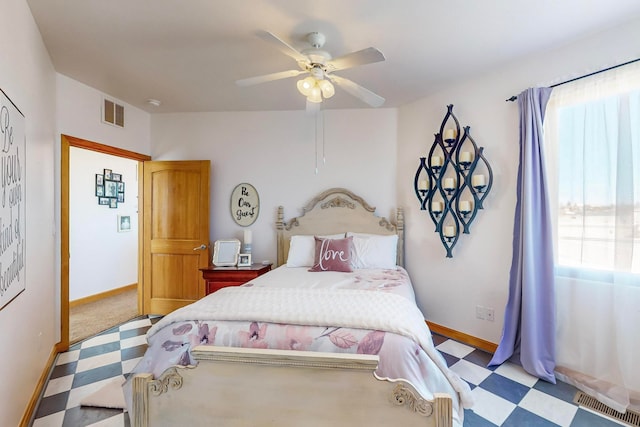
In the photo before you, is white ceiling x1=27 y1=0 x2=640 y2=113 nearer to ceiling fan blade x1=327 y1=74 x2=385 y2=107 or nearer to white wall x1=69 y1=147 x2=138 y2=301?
ceiling fan blade x1=327 y1=74 x2=385 y2=107

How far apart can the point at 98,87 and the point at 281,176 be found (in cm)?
210

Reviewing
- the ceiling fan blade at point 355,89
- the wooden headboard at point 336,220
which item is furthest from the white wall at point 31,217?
the wooden headboard at point 336,220

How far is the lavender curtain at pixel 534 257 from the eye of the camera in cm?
227

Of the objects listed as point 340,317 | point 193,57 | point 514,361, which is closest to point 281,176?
point 193,57

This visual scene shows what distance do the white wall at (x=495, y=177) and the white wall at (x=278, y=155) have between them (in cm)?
38

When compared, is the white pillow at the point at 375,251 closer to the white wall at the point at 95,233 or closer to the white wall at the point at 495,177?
the white wall at the point at 495,177

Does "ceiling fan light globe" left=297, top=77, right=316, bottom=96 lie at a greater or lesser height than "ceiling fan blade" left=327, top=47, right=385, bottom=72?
lesser

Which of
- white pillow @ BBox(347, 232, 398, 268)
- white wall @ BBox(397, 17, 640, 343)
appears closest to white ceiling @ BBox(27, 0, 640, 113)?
white wall @ BBox(397, 17, 640, 343)

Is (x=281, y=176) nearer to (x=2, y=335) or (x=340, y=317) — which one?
(x=340, y=317)

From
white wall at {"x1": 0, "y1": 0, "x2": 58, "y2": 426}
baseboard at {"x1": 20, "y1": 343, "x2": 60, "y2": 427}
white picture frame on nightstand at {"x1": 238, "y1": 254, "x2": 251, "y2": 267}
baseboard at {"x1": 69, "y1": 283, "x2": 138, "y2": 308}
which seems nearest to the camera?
white wall at {"x1": 0, "y1": 0, "x2": 58, "y2": 426}

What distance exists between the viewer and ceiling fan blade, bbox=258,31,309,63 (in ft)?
5.51

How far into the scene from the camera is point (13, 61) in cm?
165

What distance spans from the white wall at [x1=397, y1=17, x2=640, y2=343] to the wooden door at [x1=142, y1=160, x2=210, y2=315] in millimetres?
2521

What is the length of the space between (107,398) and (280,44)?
2.59 metres
